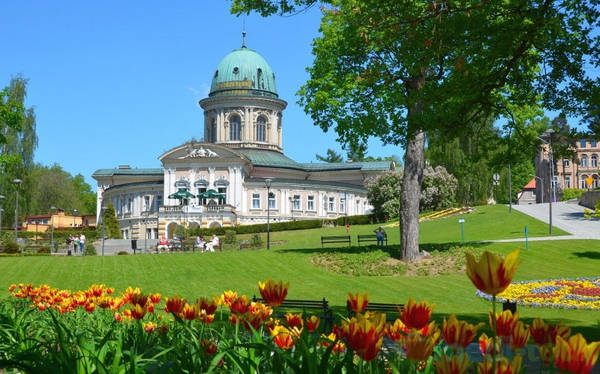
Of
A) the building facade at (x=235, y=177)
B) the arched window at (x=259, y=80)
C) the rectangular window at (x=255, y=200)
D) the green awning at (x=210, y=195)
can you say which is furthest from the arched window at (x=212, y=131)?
the green awning at (x=210, y=195)

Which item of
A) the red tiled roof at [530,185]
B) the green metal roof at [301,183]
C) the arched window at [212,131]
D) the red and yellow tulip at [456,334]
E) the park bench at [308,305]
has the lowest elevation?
the park bench at [308,305]

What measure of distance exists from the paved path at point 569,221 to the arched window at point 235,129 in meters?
35.3

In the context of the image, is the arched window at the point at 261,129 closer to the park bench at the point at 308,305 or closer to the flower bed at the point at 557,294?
the flower bed at the point at 557,294

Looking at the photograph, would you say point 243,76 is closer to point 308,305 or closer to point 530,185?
point 530,185

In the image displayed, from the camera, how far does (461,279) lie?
2303 centimetres

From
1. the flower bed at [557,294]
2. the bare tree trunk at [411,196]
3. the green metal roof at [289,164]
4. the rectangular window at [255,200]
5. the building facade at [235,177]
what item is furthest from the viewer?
the green metal roof at [289,164]

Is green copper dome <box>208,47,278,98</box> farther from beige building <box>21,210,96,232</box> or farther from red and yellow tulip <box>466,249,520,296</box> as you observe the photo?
red and yellow tulip <box>466,249,520,296</box>

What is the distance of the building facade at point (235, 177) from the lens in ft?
224

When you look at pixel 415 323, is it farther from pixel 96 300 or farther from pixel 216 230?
pixel 216 230

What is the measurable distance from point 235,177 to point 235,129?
11.0 meters

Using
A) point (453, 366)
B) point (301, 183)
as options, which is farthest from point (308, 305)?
point (301, 183)

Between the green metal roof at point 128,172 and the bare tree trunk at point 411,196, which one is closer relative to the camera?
the bare tree trunk at point 411,196

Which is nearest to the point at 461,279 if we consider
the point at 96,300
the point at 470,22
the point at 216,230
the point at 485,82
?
the point at 485,82

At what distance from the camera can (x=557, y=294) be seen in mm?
18500
